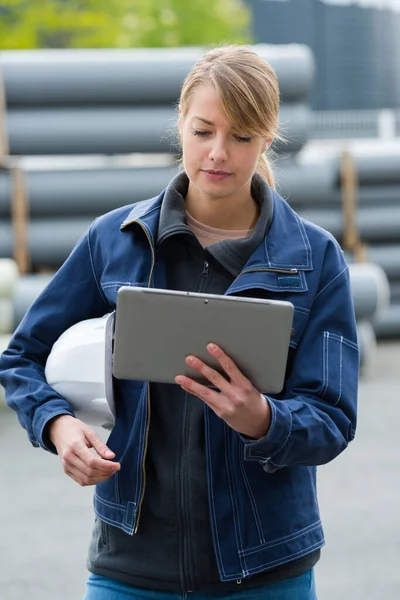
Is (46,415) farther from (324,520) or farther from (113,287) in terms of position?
(324,520)

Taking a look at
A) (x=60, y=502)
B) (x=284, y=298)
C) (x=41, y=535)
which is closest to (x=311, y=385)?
(x=284, y=298)

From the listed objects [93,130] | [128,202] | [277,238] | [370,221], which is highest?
[277,238]

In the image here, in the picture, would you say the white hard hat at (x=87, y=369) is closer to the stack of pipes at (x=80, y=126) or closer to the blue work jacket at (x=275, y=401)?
the blue work jacket at (x=275, y=401)

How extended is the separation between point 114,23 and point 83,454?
28088mm

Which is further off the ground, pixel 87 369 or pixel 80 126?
pixel 87 369

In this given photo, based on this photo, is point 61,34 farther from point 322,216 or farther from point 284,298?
point 284,298

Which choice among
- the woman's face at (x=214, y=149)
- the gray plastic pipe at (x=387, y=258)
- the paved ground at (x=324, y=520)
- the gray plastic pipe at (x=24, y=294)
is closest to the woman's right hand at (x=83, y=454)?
the woman's face at (x=214, y=149)

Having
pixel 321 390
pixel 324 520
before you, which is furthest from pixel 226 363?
pixel 324 520

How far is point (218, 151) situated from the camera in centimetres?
222

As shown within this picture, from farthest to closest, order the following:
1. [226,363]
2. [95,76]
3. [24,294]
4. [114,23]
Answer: [114,23]
[95,76]
[24,294]
[226,363]

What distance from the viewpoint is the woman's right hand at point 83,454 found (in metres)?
2.10

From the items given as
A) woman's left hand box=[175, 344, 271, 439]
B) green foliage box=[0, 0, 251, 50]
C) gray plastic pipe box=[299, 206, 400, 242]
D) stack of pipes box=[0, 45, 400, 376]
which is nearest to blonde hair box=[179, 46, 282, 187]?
woman's left hand box=[175, 344, 271, 439]

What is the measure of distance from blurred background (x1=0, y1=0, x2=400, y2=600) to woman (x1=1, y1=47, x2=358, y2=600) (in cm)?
236

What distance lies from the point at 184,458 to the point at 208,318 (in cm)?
35
